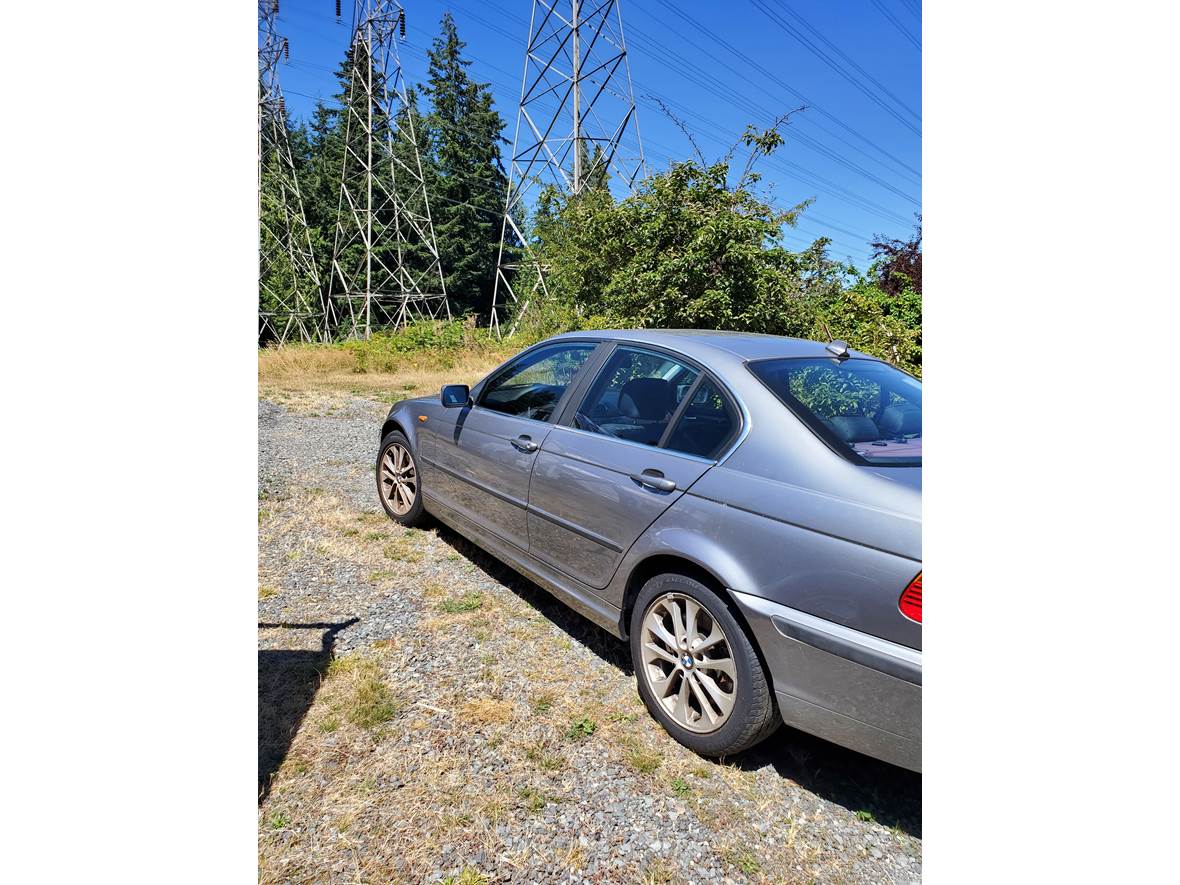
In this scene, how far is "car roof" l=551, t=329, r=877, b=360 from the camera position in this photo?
2.82 meters

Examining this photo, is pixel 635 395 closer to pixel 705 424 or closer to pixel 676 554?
pixel 705 424

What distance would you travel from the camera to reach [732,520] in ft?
7.39

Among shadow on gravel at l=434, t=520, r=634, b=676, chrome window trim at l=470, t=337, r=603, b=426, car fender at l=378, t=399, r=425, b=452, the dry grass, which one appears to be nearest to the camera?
shadow on gravel at l=434, t=520, r=634, b=676

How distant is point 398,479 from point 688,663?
3059mm

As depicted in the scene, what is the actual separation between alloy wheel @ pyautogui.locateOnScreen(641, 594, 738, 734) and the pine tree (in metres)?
36.5

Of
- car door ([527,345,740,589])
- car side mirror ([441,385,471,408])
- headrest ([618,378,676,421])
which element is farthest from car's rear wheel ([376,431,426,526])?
headrest ([618,378,676,421])

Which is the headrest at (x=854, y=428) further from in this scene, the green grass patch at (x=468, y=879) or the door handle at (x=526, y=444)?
the green grass patch at (x=468, y=879)

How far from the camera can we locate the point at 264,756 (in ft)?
7.73

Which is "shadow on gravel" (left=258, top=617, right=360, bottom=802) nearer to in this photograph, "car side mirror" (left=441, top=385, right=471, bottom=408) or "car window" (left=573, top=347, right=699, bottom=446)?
"car side mirror" (left=441, top=385, right=471, bottom=408)

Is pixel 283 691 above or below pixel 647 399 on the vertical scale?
below

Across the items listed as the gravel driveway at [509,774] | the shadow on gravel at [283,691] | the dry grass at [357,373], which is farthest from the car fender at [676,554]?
the dry grass at [357,373]

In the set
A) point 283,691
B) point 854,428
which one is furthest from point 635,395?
point 283,691

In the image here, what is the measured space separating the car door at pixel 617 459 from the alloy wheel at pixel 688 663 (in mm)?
305

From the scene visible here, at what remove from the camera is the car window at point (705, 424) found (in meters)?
2.49
